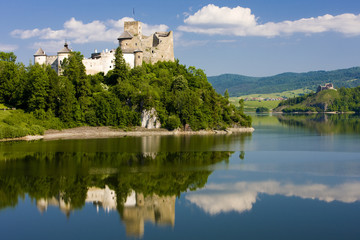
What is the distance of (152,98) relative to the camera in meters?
59.4

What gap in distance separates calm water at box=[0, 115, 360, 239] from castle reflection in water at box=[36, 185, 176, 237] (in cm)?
6

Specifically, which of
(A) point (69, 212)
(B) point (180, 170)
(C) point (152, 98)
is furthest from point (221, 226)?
(C) point (152, 98)

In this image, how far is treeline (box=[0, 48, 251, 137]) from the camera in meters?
55.5

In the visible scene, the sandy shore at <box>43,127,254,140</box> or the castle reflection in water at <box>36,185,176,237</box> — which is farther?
the sandy shore at <box>43,127,254,140</box>

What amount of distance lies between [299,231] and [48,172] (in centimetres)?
1915

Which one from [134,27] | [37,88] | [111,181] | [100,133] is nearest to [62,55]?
[37,88]

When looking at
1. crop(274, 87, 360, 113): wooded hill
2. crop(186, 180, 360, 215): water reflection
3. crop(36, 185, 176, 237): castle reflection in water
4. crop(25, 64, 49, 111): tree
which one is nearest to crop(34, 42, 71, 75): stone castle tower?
crop(25, 64, 49, 111): tree

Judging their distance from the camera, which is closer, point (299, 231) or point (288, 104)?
point (299, 231)

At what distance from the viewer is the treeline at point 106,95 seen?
182 ft

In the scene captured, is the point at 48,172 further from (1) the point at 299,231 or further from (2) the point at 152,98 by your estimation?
(2) the point at 152,98

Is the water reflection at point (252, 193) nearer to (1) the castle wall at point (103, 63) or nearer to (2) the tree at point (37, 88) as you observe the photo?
(2) the tree at point (37, 88)

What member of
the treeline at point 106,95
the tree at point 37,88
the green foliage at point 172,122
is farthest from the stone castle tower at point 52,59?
the green foliage at point 172,122

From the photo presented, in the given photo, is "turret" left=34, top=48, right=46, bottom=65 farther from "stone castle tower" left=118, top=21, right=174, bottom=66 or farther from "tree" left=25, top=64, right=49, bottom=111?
"stone castle tower" left=118, top=21, right=174, bottom=66

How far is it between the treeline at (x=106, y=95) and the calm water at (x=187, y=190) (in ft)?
46.7
